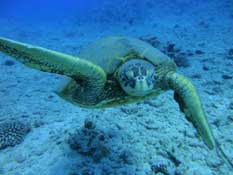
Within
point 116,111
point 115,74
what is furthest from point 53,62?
point 116,111

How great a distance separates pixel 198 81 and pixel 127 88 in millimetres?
4265

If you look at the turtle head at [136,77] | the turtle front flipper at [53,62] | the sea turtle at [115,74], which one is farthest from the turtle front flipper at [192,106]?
the turtle front flipper at [53,62]

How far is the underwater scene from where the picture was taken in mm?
2621

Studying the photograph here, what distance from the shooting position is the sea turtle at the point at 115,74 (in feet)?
7.59

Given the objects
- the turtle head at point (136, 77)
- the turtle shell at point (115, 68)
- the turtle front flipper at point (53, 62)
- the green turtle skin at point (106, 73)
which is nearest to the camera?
the turtle front flipper at point (53, 62)

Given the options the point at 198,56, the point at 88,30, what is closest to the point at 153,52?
the point at 198,56

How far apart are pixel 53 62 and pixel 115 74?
92cm

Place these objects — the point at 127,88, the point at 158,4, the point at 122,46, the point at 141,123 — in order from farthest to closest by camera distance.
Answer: the point at 158,4, the point at 141,123, the point at 122,46, the point at 127,88

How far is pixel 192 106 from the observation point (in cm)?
264

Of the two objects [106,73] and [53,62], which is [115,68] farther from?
[53,62]

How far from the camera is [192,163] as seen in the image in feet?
12.2

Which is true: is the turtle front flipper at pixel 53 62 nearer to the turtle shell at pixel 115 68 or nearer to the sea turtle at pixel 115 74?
the sea turtle at pixel 115 74

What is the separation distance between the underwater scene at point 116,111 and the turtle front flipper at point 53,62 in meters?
0.01

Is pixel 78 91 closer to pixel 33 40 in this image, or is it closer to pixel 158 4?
pixel 33 40
